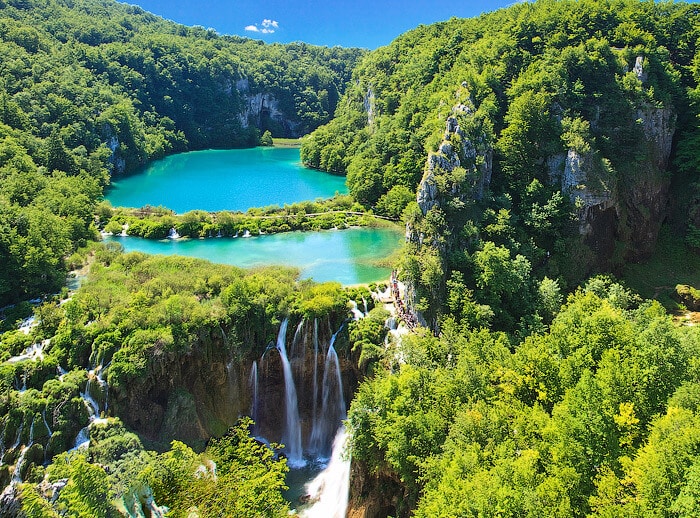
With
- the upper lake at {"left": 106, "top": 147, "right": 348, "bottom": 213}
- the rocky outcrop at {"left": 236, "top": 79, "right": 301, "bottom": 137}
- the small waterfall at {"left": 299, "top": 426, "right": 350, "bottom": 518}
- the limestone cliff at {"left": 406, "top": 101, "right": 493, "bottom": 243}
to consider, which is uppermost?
the rocky outcrop at {"left": 236, "top": 79, "right": 301, "bottom": 137}

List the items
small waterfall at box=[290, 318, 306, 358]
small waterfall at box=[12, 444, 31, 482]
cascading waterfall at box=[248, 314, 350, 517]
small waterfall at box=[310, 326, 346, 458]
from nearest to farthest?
1. small waterfall at box=[12, 444, 31, 482]
2. cascading waterfall at box=[248, 314, 350, 517]
3. small waterfall at box=[310, 326, 346, 458]
4. small waterfall at box=[290, 318, 306, 358]

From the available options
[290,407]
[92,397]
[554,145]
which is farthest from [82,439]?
[554,145]

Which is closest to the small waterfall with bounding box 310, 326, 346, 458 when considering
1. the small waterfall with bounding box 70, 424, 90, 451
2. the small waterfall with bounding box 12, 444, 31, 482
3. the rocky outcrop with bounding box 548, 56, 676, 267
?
the small waterfall with bounding box 70, 424, 90, 451

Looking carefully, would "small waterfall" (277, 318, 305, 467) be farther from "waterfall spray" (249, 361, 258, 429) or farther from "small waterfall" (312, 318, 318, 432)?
"waterfall spray" (249, 361, 258, 429)

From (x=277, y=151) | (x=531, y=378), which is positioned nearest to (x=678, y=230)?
(x=531, y=378)

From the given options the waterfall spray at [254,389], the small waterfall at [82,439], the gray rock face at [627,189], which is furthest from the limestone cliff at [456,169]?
the small waterfall at [82,439]

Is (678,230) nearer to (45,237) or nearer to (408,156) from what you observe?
(408,156)
